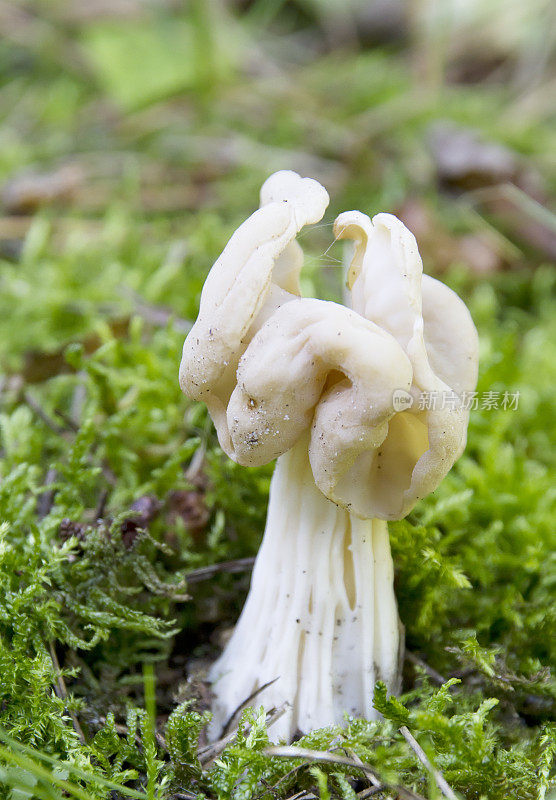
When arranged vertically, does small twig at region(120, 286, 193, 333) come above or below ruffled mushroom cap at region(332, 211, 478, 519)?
below

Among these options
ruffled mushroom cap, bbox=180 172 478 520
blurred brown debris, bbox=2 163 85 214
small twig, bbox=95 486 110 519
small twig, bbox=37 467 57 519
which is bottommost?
small twig, bbox=37 467 57 519

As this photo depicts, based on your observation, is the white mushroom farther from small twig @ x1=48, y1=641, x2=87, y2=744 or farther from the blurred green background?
small twig @ x1=48, y1=641, x2=87, y2=744

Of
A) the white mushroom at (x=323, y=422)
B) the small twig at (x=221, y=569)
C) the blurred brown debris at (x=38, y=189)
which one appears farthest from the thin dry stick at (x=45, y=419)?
the blurred brown debris at (x=38, y=189)

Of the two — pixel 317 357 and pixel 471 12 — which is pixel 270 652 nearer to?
pixel 317 357

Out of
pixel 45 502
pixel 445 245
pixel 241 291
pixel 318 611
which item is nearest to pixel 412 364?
pixel 241 291

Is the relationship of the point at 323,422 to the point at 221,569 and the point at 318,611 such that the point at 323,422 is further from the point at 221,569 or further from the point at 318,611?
the point at 221,569

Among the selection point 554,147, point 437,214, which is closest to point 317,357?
point 437,214

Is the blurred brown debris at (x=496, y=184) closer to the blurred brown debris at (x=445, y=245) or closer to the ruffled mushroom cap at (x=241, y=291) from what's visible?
the blurred brown debris at (x=445, y=245)

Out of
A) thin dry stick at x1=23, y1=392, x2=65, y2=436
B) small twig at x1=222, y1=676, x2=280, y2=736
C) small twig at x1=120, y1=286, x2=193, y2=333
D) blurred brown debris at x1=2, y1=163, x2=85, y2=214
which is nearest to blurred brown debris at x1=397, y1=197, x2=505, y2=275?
small twig at x1=120, y1=286, x2=193, y2=333
